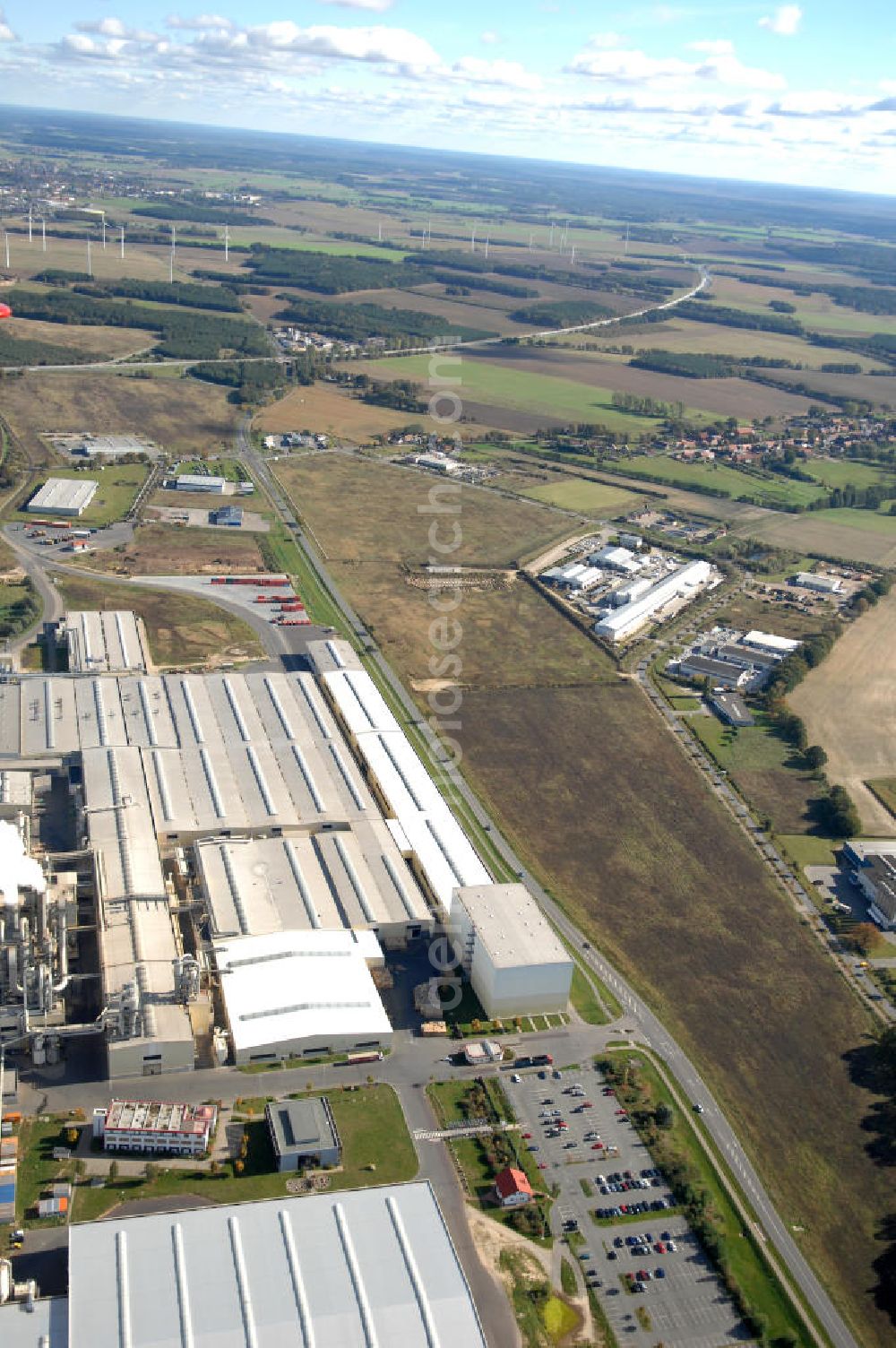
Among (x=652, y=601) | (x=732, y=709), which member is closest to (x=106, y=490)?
(x=652, y=601)

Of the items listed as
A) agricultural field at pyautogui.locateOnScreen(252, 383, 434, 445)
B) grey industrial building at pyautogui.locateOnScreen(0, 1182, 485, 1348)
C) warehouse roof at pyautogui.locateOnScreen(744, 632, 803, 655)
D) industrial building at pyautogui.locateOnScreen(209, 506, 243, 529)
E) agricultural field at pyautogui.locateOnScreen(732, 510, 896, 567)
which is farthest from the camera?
agricultural field at pyautogui.locateOnScreen(252, 383, 434, 445)

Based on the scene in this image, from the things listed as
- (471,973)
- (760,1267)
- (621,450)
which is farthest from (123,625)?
(621,450)

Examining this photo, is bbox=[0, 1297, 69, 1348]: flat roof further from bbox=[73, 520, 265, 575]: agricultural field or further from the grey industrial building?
bbox=[73, 520, 265, 575]: agricultural field

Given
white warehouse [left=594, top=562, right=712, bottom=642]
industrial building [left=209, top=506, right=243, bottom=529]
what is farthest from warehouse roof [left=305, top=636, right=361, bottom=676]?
industrial building [left=209, top=506, right=243, bottom=529]

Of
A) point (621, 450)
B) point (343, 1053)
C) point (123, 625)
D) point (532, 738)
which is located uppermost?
point (621, 450)

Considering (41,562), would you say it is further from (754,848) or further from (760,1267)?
(760,1267)

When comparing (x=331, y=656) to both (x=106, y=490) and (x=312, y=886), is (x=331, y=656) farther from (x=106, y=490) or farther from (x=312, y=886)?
(x=106, y=490)
